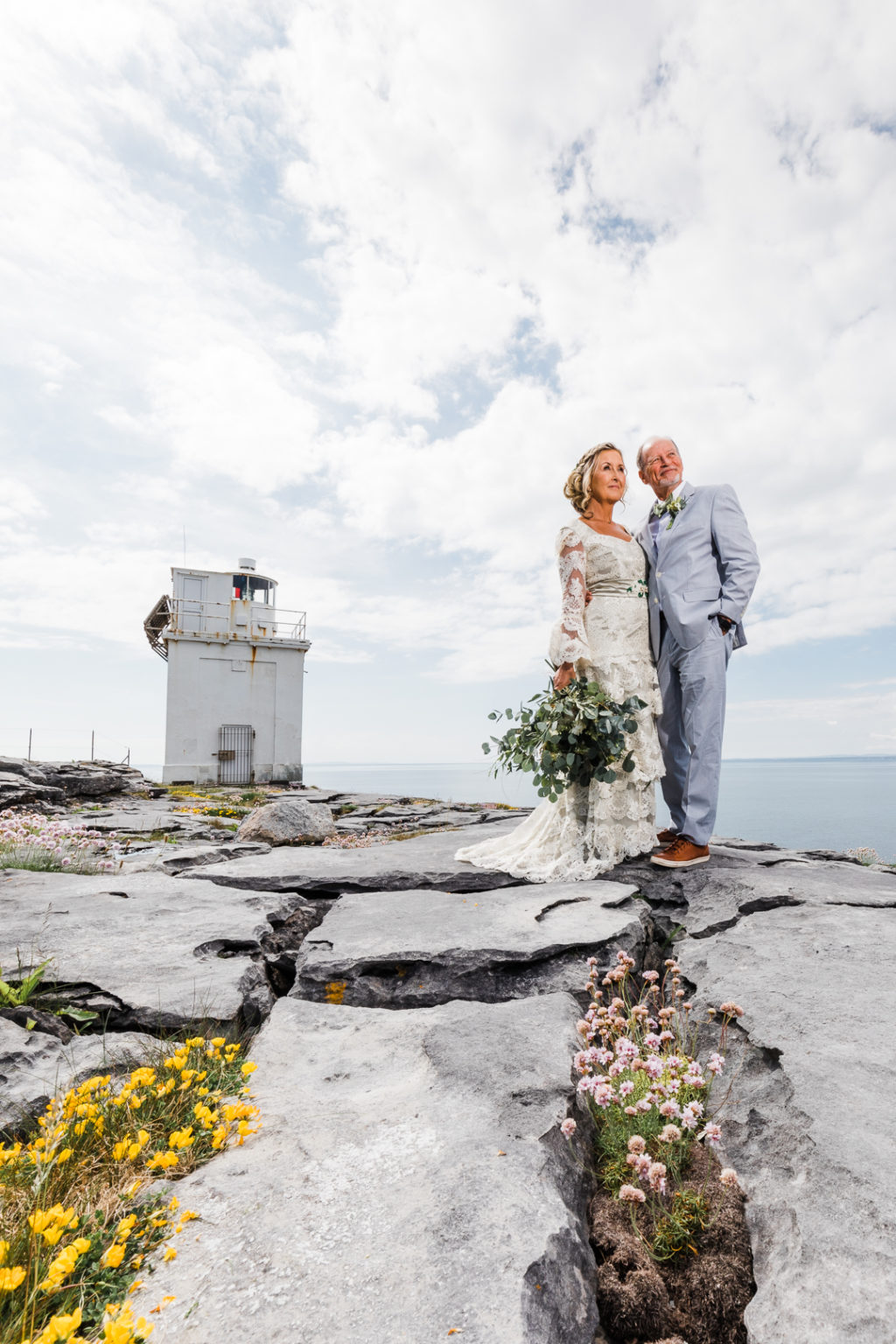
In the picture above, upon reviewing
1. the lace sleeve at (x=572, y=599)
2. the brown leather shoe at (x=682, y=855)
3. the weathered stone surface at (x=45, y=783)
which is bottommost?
the weathered stone surface at (x=45, y=783)

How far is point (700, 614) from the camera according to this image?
4547 millimetres

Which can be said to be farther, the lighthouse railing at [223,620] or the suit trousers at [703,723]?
the lighthouse railing at [223,620]

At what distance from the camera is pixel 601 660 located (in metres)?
4.83

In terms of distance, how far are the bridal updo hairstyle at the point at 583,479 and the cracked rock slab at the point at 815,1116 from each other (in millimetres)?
3079

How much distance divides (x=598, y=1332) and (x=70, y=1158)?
4.49 ft

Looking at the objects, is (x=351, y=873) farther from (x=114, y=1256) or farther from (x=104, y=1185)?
(x=114, y=1256)

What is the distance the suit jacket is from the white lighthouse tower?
21436 mm

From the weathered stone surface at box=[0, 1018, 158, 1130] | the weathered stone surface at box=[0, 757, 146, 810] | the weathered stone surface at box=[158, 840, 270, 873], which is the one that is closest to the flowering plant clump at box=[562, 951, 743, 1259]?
the weathered stone surface at box=[0, 1018, 158, 1130]

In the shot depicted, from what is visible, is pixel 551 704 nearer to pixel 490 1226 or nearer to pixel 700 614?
pixel 700 614

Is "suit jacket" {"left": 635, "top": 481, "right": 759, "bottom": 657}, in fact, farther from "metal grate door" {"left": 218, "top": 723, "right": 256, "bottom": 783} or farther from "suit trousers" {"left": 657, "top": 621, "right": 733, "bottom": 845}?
"metal grate door" {"left": 218, "top": 723, "right": 256, "bottom": 783}

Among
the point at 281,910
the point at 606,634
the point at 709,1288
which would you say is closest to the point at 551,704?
the point at 606,634

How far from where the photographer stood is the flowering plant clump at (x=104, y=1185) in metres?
1.30

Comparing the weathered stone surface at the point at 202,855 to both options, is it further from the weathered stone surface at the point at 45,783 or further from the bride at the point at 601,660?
the weathered stone surface at the point at 45,783

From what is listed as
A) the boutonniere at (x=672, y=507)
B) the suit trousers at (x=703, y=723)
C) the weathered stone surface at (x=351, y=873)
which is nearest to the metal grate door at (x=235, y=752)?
the weathered stone surface at (x=351, y=873)
